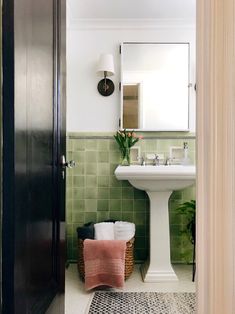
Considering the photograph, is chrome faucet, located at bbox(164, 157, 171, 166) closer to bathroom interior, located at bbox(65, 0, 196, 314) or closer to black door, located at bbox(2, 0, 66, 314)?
bathroom interior, located at bbox(65, 0, 196, 314)

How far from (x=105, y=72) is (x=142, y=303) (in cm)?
186

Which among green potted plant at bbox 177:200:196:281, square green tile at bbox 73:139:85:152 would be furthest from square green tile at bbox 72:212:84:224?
green potted plant at bbox 177:200:196:281

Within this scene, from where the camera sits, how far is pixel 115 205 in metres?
2.81

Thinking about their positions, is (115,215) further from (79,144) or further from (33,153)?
(33,153)

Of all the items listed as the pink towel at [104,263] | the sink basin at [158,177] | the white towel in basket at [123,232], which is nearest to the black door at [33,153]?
the pink towel at [104,263]

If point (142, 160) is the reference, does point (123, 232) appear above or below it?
below

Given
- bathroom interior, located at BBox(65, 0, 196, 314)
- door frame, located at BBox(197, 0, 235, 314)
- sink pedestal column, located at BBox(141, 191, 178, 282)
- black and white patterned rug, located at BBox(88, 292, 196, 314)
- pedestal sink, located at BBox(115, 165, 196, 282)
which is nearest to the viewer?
door frame, located at BBox(197, 0, 235, 314)

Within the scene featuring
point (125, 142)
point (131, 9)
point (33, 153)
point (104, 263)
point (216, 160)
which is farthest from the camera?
point (125, 142)

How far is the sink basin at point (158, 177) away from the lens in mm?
2246

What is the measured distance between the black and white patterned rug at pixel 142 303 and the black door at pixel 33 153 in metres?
0.50

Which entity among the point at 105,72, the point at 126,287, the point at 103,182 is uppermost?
the point at 105,72

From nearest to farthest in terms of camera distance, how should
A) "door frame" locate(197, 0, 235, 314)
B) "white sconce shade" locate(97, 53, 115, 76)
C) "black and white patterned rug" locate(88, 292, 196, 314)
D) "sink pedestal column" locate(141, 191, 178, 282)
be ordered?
1. "door frame" locate(197, 0, 235, 314)
2. "black and white patterned rug" locate(88, 292, 196, 314)
3. "sink pedestal column" locate(141, 191, 178, 282)
4. "white sconce shade" locate(97, 53, 115, 76)

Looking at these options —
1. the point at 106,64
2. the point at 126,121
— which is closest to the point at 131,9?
the point at 106,64

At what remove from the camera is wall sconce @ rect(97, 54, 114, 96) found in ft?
8.82
